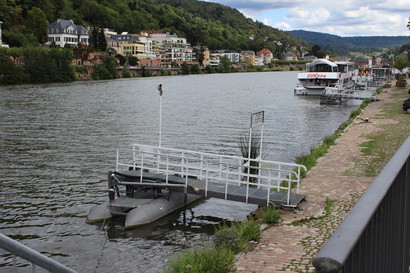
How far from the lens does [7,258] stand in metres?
11.7

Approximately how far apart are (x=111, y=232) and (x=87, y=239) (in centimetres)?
82

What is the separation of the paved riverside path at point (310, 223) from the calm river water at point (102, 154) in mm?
2435

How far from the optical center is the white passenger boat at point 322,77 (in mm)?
60928

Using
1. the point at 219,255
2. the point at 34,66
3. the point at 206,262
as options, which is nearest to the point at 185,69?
the point at 34,66

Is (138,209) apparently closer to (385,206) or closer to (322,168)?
(322,168)

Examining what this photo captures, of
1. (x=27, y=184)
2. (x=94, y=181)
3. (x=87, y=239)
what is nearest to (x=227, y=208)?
(x=87, y=239)

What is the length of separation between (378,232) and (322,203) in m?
10.7

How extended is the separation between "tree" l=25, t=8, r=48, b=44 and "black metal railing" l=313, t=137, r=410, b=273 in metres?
135

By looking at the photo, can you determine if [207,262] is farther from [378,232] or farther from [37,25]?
[37,25]

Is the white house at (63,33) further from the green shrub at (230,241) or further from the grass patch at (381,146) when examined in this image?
the green shrub at (230,241)

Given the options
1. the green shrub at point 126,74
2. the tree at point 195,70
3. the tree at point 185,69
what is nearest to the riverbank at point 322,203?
the green shrub at point 126,74

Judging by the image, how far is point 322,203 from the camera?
502 inches

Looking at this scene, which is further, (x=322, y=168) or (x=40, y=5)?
(x=40, y=5)

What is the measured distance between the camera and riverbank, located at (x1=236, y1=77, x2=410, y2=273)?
9024 millimetres
